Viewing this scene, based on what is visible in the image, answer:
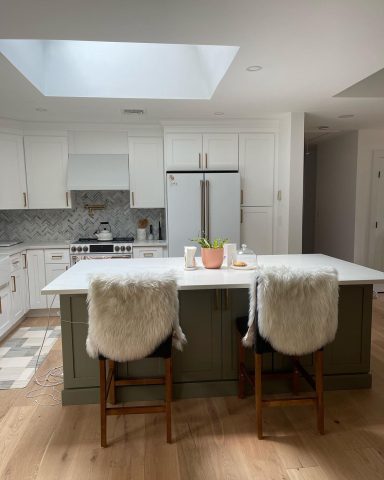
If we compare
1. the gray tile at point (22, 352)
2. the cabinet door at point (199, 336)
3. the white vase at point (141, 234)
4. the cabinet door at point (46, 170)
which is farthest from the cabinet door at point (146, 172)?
the cabinet door at point (199, 336)

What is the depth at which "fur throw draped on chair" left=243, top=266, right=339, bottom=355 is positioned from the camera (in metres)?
1.97

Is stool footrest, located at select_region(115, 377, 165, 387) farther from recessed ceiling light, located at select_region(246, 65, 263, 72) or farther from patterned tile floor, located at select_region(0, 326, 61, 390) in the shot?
recessed ceiling light, located at select_region(246, 65, 263, 72)

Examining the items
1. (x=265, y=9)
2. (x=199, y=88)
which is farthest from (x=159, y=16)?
(x=199, y=88)

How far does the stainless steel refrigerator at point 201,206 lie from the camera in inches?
166

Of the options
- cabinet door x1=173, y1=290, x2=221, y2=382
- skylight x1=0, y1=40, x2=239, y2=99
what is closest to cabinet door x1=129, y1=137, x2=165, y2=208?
skylight x1=0, y1=40, x2=239, y2=99

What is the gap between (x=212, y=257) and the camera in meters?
2.66

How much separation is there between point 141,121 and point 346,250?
11.9 ft

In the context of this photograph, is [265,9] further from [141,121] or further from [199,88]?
[141,121]

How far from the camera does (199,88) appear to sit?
349 centimetres

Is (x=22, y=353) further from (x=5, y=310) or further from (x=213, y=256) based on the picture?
(x=213, y=256)

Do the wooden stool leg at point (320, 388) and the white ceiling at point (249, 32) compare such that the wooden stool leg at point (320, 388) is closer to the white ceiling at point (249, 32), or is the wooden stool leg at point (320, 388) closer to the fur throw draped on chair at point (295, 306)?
the fur throw draped on chair at point (295, 306)

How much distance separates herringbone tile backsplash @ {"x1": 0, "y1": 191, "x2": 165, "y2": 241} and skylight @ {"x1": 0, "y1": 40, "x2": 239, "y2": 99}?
177 centimetres

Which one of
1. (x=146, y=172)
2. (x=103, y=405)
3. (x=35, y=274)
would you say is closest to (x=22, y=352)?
(x=35, y=274)

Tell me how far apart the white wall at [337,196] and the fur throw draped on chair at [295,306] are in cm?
382
